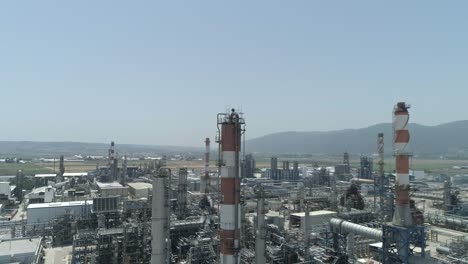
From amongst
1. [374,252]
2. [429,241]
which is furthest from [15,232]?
[429,241]

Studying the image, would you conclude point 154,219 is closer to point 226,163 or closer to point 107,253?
point 226,163

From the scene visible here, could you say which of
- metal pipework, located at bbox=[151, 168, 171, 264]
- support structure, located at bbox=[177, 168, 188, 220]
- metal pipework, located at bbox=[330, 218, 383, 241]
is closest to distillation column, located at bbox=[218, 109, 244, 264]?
metal pipework, located at bbox=[151, 168, 171, 264]

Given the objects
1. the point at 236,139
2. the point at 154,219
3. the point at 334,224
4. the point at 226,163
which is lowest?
the point at 334,224

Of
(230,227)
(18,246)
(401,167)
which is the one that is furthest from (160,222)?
(18,246)

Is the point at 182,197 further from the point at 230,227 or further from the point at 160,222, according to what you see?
the point at 230,227

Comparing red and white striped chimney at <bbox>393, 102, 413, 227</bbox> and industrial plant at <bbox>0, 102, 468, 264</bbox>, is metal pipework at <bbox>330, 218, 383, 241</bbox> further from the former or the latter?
red and white striped chimney at <bbox>393, 102, 413, 227</bbox>
